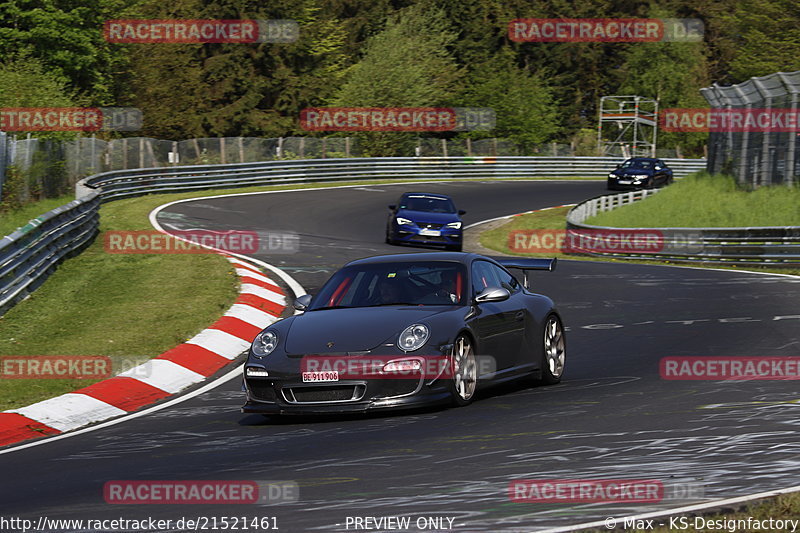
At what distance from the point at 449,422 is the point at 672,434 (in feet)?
5.62

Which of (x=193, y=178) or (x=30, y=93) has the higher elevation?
(x=30, y=93)

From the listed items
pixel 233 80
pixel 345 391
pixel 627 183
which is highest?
pixel 233 80

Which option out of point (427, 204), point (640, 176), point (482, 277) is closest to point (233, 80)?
point (640, 176)

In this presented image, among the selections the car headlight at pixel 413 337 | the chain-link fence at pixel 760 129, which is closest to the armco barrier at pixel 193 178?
the car headlight at pixel 413 337

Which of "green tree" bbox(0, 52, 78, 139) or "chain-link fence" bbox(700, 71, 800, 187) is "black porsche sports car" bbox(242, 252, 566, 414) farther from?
"green tree" bbox(0, 52, 78, 139)

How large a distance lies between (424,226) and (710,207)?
30.6 ft

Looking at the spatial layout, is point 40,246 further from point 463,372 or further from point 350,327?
point 463,372

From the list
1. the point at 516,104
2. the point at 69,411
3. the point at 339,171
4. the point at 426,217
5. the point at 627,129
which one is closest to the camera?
the point at 69,411

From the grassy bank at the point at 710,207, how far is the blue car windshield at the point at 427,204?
293 inches

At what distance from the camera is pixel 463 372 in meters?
9.54

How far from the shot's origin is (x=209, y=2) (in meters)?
78.7

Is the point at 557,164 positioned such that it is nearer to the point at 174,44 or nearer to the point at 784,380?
the point at 174,44

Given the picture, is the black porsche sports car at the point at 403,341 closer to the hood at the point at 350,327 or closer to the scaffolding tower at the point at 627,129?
the hood at the point at 350,327

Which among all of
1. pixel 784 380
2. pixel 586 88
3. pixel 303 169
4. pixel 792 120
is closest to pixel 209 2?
pixel 303 169
